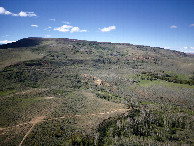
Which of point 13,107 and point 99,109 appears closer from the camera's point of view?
point 13,107

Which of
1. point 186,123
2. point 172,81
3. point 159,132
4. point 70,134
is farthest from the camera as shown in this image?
point 172,81

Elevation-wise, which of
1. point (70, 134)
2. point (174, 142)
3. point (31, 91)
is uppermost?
point (31, 91)

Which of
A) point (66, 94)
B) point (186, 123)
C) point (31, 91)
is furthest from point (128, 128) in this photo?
point (31, 91)

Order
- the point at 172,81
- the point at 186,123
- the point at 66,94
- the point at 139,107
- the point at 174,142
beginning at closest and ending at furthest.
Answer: the point at 174,142 < the point at 186,123 < the point at 139,107 < the point at 66,94 < the point at 172,81

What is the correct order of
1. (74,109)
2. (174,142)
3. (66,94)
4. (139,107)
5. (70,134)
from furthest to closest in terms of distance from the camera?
1. (66,94)
2. (139,107)
3. (74,109)
4. (174,142)
5. (70,134)

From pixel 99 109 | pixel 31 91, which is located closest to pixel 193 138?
pixel 99 109

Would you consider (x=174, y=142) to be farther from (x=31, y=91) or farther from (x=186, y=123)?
(x=31, y=91)

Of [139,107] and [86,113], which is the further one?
[139,107]

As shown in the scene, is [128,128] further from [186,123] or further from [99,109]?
[186,123]

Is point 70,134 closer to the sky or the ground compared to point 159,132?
closer to the sky
